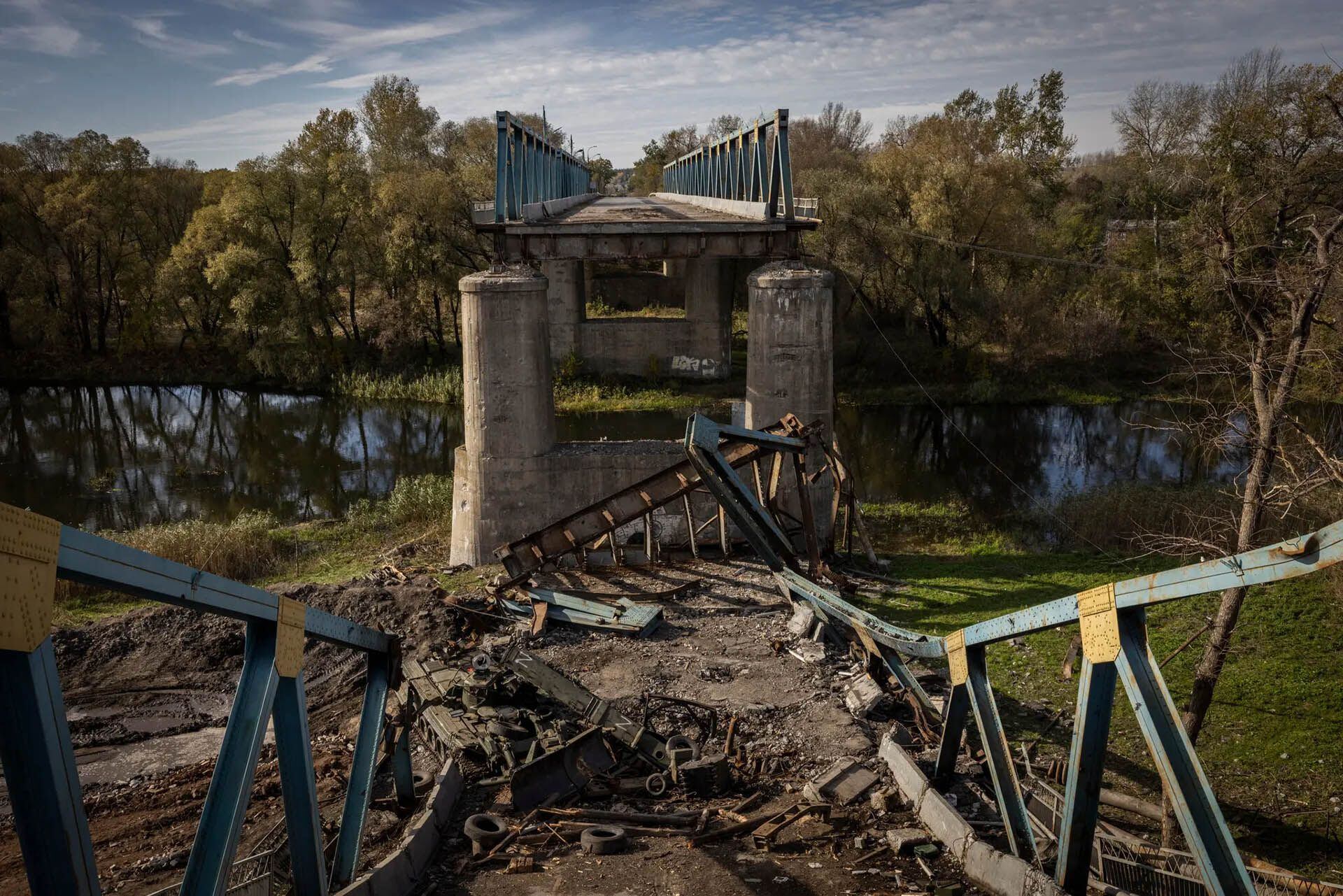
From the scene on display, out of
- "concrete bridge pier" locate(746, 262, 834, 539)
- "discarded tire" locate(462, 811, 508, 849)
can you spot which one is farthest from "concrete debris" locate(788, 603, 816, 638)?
"discarded tire" locate(462, 811, 508, 849)

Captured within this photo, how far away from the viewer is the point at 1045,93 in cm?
4619

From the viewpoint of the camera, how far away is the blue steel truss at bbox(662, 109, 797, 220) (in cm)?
1536

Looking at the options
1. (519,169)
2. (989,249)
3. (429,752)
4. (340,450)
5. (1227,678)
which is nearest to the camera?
(429,752)

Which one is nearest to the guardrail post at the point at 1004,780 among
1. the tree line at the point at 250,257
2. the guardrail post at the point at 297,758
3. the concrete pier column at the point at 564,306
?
the guardrail post at the point at 297,758

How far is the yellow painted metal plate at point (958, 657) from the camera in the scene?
6254 millimetres

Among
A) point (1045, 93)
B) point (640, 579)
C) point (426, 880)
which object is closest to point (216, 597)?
point (426, 880)

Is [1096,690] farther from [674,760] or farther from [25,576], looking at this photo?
[25,576]

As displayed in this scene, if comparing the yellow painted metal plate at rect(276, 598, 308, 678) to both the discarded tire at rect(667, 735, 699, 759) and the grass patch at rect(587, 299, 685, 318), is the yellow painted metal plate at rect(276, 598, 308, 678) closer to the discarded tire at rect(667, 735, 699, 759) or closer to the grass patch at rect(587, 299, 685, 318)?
the discarded tire at rect(667, 735, 699, 759)

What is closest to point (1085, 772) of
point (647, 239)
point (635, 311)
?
point (647, 239)

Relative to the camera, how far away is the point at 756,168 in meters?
17.8

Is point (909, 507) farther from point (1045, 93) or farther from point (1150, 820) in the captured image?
point (1045, 93)

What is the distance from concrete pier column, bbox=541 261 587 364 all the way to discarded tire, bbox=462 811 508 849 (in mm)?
28013

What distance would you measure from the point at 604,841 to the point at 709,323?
2939cm

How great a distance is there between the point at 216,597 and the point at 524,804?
148 inches
